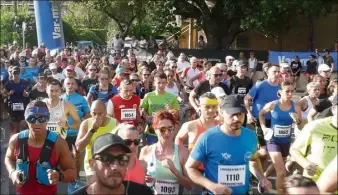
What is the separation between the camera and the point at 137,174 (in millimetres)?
4512

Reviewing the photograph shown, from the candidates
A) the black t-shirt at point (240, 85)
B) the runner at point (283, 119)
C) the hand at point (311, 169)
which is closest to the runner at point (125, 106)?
the runner at point (283, 119)

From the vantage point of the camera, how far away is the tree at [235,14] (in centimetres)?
2456

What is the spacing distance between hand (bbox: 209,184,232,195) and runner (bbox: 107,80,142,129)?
3.43 meters

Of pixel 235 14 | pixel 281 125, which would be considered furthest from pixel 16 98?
pixel 235 14

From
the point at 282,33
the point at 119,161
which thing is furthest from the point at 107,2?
the point at 119,161

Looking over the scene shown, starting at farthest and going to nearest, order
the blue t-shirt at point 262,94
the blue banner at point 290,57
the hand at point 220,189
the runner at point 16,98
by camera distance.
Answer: the blue banner at point 290,57
the runner at point 16,98
the blue t-shirt at point 262,94
the hand at point 220,189

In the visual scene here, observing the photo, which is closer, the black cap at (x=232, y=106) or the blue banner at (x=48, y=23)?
the black cap at (x=232, y=106)

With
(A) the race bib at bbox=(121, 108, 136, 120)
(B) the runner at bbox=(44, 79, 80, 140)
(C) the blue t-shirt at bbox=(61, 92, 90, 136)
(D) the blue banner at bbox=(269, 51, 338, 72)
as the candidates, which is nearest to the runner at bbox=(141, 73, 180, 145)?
(A) the race bib at bbox=(121, 108, 136, 120)

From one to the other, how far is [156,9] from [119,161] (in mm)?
25350

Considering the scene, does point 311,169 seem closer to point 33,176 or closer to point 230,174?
point 230,174

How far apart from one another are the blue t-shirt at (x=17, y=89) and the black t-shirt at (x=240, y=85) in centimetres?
379

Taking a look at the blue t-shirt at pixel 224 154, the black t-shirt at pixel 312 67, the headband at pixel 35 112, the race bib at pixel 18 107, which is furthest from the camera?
the black t-shirt at pixel 312 67

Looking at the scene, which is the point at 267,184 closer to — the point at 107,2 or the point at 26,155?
the point at 26,155

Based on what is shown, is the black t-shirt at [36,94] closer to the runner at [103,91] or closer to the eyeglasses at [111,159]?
the runner at [103,91]
